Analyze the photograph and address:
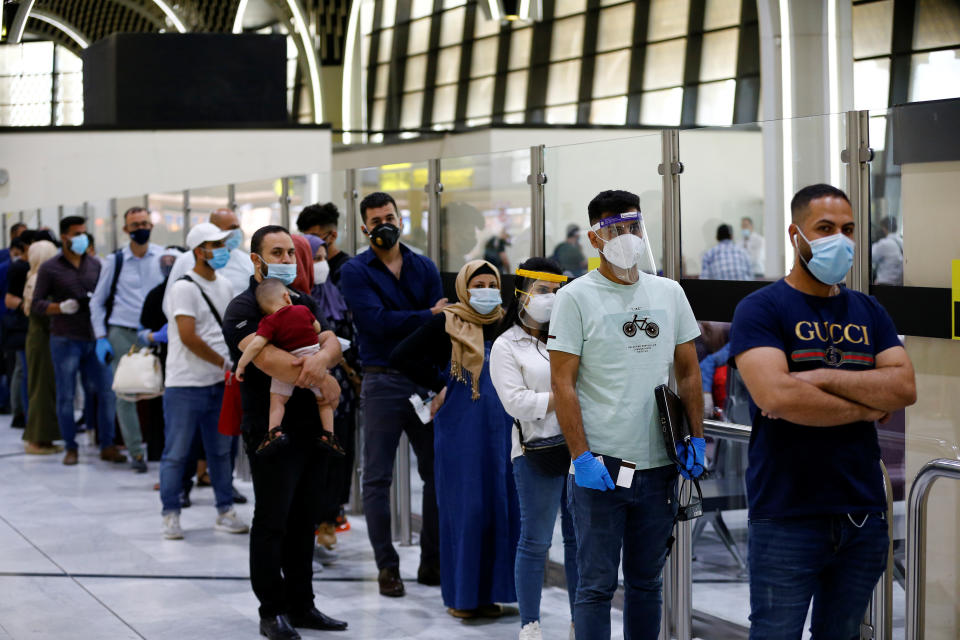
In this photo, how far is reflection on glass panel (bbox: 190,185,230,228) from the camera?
10078 millimetres

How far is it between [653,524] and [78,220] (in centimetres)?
678

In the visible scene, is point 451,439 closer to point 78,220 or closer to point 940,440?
point 940,440

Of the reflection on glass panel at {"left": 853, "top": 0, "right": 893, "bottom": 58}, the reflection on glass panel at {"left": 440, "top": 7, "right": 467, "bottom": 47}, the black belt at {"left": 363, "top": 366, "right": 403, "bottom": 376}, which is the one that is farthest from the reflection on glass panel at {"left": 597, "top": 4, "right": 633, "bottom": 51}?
the black belt at {"left": 363, "top": 366, "right": 403, "bottom": 376}

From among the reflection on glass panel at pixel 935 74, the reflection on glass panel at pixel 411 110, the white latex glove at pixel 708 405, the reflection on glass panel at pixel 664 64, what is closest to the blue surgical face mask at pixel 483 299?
the white latex glove at pixel 708 405

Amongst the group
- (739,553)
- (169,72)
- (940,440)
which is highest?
(169,72)

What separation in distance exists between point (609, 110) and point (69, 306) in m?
19.9

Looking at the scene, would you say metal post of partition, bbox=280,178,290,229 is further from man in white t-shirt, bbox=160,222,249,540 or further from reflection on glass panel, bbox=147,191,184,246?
reflection on glass panel, bbox=147,191,184,246

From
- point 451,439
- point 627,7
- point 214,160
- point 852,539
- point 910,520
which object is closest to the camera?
point 852,539

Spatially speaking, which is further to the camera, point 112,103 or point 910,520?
point 112,103

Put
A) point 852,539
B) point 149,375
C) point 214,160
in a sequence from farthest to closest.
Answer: point 214,160, point 149,375, point 852,539

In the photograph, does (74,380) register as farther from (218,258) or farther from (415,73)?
(415,73)

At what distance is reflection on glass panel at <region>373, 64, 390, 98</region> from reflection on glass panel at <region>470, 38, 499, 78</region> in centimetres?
459

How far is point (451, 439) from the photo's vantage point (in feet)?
17.9

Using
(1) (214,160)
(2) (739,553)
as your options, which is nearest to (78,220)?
(1) (214,160)
